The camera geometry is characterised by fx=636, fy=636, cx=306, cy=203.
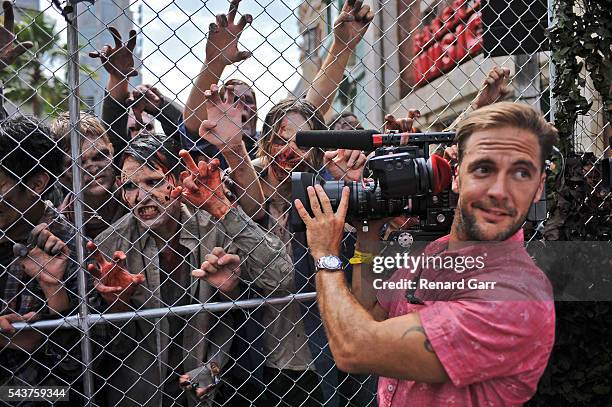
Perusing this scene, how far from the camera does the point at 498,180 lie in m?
1.65

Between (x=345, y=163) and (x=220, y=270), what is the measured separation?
0.65 metres

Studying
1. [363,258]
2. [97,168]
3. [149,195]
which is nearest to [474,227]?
[363,258]

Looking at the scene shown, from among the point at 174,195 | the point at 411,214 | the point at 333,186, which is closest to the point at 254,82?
the point at 174,195

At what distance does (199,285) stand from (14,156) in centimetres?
85

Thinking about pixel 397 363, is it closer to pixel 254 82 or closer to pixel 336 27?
pixel 254 82

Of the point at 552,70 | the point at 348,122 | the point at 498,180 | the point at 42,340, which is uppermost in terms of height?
the point at 552,70

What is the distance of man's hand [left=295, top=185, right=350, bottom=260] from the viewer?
70.2 inches

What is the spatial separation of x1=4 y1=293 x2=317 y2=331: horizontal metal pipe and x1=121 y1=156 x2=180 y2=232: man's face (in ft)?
1.24

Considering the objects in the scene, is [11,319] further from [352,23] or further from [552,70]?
[552,70]

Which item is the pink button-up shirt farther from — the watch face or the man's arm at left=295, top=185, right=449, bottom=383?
the watch face

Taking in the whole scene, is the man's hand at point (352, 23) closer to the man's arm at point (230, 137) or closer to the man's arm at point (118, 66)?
the man's arm at point (230, 137)

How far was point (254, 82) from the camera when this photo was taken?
235cm

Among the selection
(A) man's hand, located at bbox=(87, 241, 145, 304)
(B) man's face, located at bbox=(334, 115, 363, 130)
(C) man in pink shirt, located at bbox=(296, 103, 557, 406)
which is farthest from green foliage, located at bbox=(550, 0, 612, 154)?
(A) man's hand, located at bbox=(87, 241, 145, 304)

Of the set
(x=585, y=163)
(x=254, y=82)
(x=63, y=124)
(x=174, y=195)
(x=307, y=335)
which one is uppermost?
(x=585, y=163)
